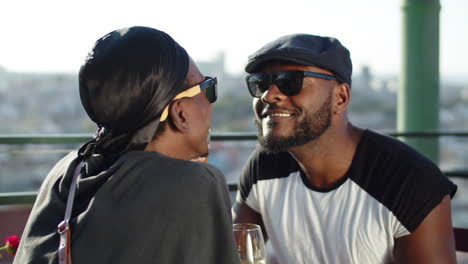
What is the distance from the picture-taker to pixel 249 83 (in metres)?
2.43

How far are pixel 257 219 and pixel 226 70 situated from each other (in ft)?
143

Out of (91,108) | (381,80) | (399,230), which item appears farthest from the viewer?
(381,80)

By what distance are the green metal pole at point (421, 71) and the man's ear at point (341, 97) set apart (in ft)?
11.6

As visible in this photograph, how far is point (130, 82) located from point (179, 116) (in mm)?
180

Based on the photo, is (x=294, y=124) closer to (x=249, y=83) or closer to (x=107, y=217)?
(x=249, y=83)

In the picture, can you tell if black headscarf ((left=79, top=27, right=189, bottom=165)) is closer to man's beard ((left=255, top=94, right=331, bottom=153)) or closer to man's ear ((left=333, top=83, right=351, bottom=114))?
man's beard ((left=255, top=94, right=331, bottom=153))

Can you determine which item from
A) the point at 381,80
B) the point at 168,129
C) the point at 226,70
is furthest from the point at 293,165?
the point at 226,70

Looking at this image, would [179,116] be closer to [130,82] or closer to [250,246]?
[130,82]

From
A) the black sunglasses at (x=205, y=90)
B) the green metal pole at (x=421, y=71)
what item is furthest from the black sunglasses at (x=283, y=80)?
the green metal pole at (x=421, y=71)

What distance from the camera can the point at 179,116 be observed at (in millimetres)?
1405

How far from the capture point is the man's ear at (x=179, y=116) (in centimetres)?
138

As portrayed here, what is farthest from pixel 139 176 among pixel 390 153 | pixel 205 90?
pixel 390 153

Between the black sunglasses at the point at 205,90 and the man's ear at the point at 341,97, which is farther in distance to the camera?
the man's ear at the point at 341,97

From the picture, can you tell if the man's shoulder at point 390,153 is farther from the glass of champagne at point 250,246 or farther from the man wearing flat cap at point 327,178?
the glass of champagne at point 250,246
